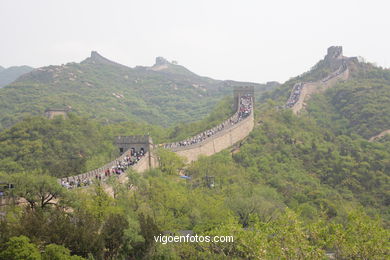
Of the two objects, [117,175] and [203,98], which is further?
[203,98]

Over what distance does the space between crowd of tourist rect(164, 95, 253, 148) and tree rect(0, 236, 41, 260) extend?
26.6 meters

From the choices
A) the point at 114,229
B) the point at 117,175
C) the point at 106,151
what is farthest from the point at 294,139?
the point at 114,229

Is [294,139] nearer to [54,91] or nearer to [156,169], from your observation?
[156,169]

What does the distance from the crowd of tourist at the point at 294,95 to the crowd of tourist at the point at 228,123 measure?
385 inches

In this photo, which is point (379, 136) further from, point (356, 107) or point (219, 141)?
point (219, 141)

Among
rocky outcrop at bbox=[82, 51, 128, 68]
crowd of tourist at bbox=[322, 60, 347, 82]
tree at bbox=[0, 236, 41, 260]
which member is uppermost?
rocky outcrop at bbox=[82, 51, 128, 68]

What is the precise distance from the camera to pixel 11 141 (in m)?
55.4

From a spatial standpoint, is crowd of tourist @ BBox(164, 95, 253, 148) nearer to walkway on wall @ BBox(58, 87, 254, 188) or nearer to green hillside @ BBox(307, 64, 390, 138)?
walkway on wall @ BBox(58, 87, 254, 188)

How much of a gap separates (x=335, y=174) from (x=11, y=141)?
37.4 meters

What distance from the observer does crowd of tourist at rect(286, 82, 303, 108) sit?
227 feet

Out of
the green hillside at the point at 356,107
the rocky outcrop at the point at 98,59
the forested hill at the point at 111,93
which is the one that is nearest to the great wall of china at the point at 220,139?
the green hillside at the point at 356,107

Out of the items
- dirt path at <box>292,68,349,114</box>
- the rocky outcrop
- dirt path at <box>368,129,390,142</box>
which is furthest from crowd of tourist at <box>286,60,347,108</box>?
the rocky outcrop

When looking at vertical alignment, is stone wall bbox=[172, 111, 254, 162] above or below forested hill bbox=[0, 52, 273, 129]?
below

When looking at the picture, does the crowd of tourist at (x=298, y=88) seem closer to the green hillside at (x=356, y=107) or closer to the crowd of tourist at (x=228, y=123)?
the green hillside at (x=356, y=107)
